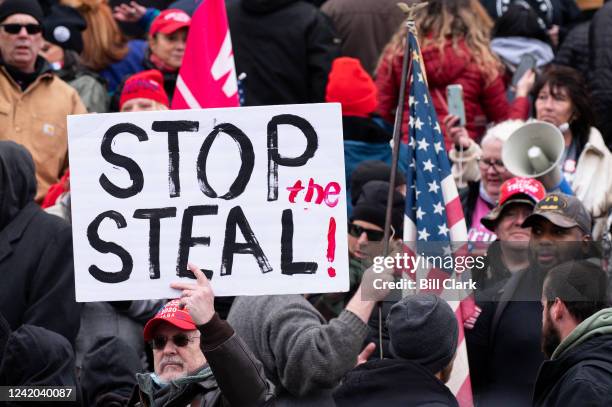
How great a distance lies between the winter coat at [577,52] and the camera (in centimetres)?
1036

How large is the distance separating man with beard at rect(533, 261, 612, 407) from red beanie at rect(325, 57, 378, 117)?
12.2ft

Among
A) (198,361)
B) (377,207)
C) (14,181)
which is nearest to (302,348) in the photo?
(198,361)

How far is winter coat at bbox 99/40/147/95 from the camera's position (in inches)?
426

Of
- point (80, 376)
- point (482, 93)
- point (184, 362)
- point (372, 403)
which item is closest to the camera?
point (372, 403)

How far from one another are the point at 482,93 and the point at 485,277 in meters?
2.83

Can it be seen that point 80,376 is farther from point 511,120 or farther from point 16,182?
point 511,120

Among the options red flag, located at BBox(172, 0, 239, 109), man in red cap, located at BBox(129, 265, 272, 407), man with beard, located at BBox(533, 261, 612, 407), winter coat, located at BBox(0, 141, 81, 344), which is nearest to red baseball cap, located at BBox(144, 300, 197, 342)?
man in red cap, located at BBox(129, 265, 272, 407)

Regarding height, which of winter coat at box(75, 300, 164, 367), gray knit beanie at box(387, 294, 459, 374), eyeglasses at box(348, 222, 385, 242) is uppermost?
gray knit beanie at box(387, 294, 459, 374)

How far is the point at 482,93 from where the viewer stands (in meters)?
9.66

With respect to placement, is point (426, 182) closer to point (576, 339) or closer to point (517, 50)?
point (576, 339)

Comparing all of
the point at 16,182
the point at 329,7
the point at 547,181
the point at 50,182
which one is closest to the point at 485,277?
the point at 547,181

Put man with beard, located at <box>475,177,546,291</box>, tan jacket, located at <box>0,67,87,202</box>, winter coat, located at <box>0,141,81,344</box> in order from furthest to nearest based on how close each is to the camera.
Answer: tan jacket, located at <box>0,67,87,202</box> → man with beard, located at <box>475,177,546,291</box> → winter coat, located at <box>0,141,81,344</box>

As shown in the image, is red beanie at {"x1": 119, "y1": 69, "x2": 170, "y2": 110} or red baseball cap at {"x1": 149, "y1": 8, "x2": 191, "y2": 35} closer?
red beanie at {"x1": 119, "y1": 69, "x2": 170, "y2": 110}

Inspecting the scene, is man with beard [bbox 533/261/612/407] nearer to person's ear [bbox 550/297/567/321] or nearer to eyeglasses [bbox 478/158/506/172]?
person's ear [bbox 550/297/567/321]
